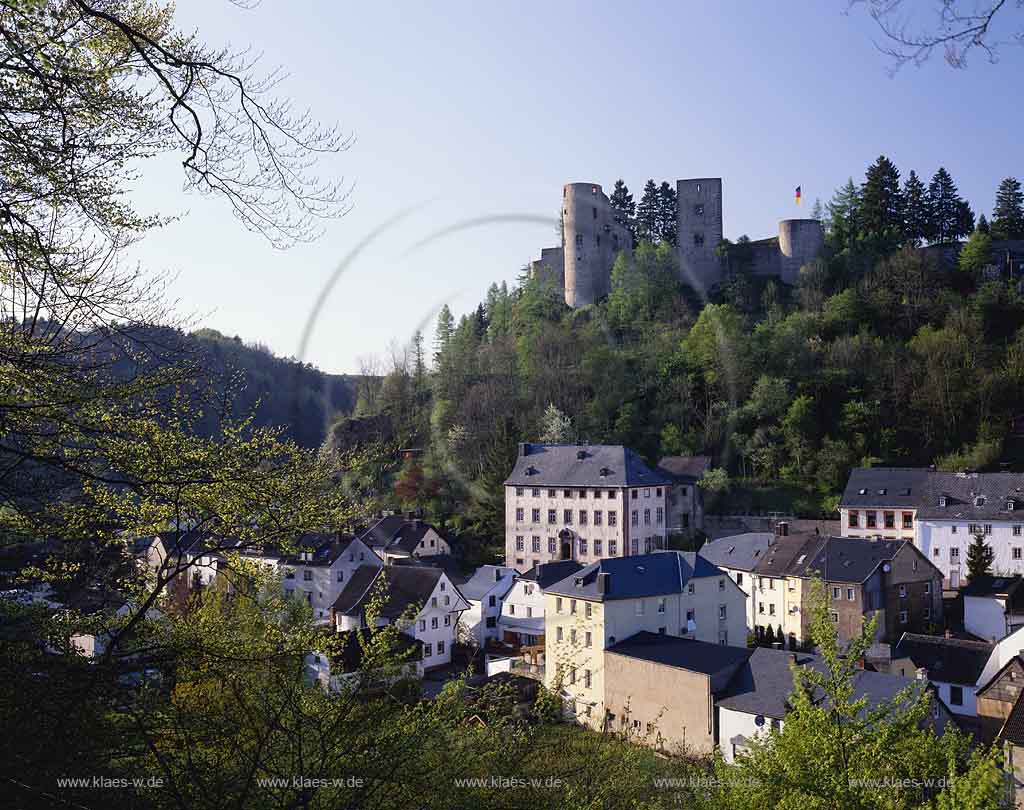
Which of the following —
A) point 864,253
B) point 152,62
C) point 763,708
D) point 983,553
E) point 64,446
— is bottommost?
point 763,708

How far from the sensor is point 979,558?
1144 inches

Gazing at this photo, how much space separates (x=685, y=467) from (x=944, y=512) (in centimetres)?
1084

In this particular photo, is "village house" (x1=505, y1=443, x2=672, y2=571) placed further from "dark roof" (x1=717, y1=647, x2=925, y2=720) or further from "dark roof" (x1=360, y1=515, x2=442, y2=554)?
"dark roof" (x1=717, y1=647, x2=925, y2=720)

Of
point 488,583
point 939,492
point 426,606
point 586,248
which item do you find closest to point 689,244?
point 586,248

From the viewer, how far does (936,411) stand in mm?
39531

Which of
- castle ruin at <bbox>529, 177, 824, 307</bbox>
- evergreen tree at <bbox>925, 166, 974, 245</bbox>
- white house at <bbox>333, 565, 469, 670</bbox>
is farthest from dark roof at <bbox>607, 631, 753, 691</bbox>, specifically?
evergreen tree at <bbox>925, 166, 974, 245</bbox>

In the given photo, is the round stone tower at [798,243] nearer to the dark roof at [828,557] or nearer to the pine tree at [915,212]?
the pine tree at [915,212]

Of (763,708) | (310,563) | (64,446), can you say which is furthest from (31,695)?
(310,563)

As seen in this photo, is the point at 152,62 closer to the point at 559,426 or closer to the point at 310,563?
the point at 310,563

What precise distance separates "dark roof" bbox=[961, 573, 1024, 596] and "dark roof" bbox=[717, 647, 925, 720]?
9762 millimetres

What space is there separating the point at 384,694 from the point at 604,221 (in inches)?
2007

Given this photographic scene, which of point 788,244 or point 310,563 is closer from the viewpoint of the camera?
point 310,563

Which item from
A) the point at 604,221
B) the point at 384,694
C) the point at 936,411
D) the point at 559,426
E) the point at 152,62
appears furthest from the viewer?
the point at 604,221

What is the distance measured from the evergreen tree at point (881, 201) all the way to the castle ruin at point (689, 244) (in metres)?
3.39
